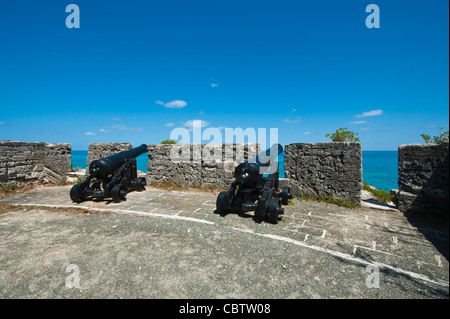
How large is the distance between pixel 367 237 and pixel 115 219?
5550mm

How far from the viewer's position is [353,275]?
2990 mm

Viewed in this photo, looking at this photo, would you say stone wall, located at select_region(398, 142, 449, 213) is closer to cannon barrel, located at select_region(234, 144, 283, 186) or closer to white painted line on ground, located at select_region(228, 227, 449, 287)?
white painted line on ground, located at select_region(228, 227, 449, 287)

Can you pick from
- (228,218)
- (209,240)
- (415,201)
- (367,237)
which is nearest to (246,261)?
(209,240)

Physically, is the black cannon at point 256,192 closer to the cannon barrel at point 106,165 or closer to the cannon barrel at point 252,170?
the cannon barrel at point 252,170

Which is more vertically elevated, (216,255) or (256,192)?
(256,192)

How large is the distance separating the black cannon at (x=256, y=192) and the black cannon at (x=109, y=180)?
367 cm

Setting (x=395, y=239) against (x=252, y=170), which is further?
(x=252, y=170)

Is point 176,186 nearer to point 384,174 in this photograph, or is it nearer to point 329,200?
point 329,200

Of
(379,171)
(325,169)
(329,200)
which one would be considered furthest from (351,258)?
(379,171)

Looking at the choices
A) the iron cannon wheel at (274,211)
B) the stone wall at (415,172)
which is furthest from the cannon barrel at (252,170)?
the stone wall at (415,172)

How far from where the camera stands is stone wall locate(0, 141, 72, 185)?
8.45 metres

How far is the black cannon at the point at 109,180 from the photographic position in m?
Result: 6.70

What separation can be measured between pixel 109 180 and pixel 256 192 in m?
4.99

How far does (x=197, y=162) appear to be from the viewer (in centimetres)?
881
